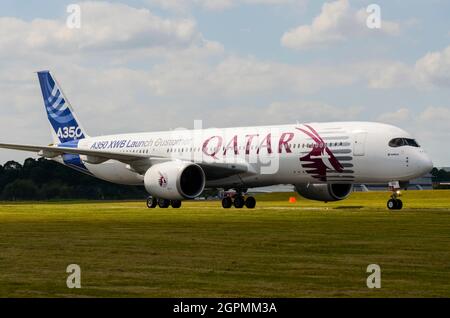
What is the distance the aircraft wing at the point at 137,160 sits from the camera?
46094 mm

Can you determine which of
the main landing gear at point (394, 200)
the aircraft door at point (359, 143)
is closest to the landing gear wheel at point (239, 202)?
the aircraft door at point (359, 143)

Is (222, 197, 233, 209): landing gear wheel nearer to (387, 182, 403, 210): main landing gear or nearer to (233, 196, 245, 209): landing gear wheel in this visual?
(233, 196, 245, 209): landing gear wheel

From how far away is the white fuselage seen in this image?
4028 centimetres

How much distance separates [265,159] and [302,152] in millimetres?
2675

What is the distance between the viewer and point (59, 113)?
5906 cm

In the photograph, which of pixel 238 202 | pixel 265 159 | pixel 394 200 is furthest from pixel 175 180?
pixel 394 200

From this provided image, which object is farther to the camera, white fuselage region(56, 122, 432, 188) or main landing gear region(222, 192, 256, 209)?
main landing gear region(222, 192, 256, 209)

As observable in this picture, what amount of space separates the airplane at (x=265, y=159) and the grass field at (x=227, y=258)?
465 inches

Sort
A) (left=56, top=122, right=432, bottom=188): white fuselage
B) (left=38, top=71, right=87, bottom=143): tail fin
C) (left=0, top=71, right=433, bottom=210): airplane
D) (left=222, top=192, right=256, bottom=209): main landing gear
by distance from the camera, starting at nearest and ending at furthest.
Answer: (left=56, top=122, right=432, bottom=188): white fuselage
(left=0, top=71, right=433, bottom=210): airplane
(left=222, top=192, right=256, bottom=209): main landing gear
(left=38, top=71, right=87, bottom=143): tail fin

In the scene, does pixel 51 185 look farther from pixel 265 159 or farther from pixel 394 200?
pixel 394 200

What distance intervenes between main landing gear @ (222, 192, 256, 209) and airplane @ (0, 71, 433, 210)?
55mm

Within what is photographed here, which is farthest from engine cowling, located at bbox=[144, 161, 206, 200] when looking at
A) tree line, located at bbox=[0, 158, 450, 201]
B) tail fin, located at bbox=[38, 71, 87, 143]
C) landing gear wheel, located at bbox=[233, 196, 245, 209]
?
tree line, located at bbox=[0, 158, 450, 201]

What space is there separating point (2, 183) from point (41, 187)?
583 inches
